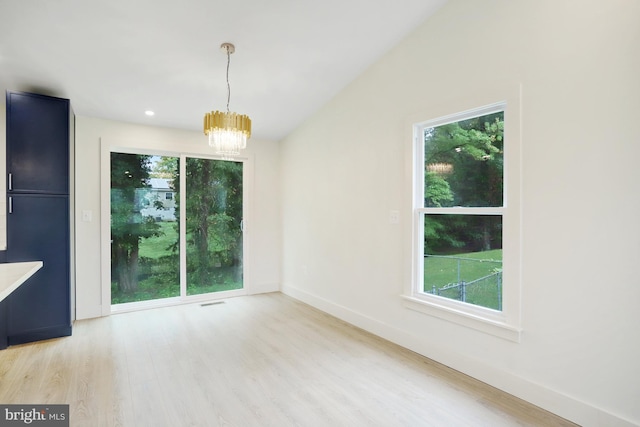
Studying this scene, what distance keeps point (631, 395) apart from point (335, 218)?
2.81 metres

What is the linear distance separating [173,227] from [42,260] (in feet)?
4.82

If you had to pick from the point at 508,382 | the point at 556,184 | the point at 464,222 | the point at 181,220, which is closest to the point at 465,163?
the point at 464,222

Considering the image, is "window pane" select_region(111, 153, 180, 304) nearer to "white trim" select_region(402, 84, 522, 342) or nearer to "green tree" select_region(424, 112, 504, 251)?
"white trim" select_region(402, 84, 522, 342)

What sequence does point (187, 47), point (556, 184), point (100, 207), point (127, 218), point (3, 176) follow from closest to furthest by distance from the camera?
point (556, 184) < point (187, 47) < point (3, 176) < point (100, 207) < point (127, 218)

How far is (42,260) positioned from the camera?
3154 mm

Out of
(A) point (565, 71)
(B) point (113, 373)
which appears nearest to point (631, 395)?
(A) point (565, 71)

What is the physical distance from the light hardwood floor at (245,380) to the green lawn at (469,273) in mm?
598

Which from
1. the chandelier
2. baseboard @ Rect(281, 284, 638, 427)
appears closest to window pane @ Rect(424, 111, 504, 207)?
baseboard @ Rect(281, 284, 638, 427)

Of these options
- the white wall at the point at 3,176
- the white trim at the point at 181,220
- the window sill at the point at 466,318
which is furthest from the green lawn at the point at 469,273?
the white wall at the point at 3,176

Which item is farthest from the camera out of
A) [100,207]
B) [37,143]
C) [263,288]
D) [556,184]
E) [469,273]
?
[263,288]

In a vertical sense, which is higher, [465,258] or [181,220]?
[181,220]

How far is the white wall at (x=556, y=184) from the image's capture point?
1776 millimetres

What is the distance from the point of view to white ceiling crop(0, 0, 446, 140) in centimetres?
238

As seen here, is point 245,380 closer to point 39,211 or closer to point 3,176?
point 39,211
